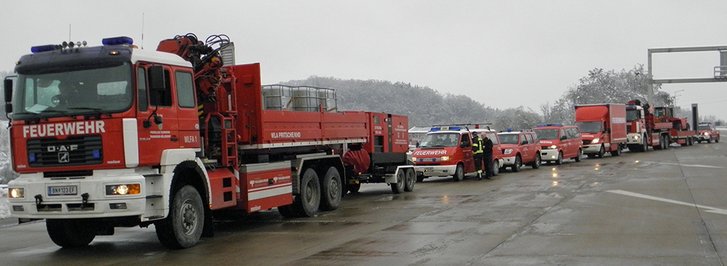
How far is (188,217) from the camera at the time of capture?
10.8 metres

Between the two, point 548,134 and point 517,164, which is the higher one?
point 548,134

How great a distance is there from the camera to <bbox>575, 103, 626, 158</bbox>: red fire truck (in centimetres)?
3831

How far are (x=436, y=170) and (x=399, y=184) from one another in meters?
4.42

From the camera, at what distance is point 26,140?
998cm

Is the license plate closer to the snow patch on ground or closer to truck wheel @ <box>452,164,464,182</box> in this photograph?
the snow patch on ground

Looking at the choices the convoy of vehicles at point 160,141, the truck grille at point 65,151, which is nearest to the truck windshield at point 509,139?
the convoy of vehicles at point 160,141

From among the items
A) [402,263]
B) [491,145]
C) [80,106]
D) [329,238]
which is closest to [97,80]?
[80,106]

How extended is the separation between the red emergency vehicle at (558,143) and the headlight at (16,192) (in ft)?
85.6

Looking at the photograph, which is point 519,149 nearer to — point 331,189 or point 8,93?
point 331,189

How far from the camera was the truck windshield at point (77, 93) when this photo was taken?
9.70 m

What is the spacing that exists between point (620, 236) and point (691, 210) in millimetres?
3967

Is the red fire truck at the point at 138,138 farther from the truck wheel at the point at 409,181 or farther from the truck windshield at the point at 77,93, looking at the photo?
the truck wheel at the point at 409,181

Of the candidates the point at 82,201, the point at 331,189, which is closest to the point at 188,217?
the point at 82,201

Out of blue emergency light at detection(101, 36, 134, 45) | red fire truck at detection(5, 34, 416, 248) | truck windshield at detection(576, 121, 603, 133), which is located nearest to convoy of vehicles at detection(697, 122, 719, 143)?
truck windshield at detection(576, 121, 603, 133)
